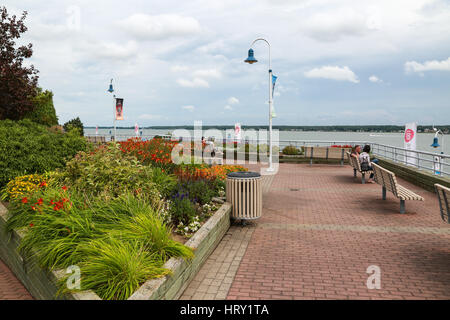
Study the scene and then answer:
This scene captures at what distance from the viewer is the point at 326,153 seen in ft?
62.3

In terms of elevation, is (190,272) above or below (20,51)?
below

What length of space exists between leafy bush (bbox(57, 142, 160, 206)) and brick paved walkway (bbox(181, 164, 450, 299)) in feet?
6.11

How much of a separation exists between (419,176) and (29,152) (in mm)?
11763

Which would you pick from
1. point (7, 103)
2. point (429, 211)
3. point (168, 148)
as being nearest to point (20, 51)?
point (7, 103)

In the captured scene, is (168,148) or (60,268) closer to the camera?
(60,268)

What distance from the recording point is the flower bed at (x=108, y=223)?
370 centimetres

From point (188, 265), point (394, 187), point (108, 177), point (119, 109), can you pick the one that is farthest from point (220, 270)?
point (119, 109)

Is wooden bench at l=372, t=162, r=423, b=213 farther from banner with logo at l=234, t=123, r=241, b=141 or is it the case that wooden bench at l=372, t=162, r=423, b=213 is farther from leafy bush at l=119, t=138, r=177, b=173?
banner with logo at l=234, t=123, r=241, b=141

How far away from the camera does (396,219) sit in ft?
25.6

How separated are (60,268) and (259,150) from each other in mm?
18639

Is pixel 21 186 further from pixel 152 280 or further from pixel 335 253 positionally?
pixel 335 253

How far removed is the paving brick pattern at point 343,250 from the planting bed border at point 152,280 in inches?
23.6

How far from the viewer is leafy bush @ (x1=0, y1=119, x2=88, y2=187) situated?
27.6 ft
